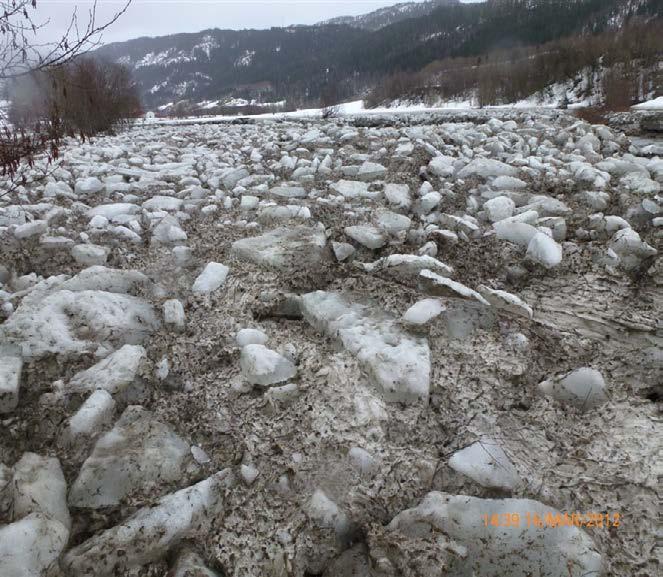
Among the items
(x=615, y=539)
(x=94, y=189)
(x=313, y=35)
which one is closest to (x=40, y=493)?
(x=615, y=539)

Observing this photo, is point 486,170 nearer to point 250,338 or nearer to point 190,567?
point 250,338

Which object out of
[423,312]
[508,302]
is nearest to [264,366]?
[423,312]

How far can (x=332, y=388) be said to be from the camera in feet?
4.25

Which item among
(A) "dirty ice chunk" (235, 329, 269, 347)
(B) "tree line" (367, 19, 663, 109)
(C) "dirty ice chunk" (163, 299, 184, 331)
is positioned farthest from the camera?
(B) "tree line" (367, 19, 663, 109)

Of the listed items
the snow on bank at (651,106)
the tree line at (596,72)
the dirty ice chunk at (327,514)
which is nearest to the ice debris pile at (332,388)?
the dirty ice chunk at (327,514)

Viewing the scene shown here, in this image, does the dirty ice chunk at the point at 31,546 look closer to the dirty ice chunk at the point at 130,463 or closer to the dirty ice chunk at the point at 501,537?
the dirty ice chunk at the point at 130,463

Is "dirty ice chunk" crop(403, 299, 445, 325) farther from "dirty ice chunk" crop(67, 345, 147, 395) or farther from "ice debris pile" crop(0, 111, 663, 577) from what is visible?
"dirty ice chunk" crop(67, 345, 147, 395)

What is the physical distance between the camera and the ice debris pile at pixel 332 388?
3.00 feet

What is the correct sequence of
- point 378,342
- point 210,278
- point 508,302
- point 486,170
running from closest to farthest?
point 378,342
point 508,302
point 210,278
point 486,170

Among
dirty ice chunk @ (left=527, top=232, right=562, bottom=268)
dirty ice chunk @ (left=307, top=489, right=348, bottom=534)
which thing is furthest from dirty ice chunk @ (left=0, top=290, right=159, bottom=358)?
dirty ice chunk @ (left=527, top=232, right=562, bottom=268)

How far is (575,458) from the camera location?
108 centimetres

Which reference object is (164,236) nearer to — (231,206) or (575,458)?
(231,206)
